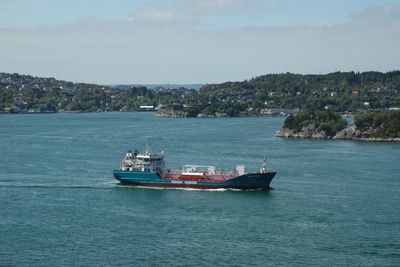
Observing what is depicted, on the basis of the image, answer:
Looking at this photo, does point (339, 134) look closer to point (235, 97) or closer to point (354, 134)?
point (354, 134)

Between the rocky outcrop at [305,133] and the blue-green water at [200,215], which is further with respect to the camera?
the rocky outcrop at [305,133]

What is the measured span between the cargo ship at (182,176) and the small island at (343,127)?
23735mm

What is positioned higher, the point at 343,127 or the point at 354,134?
the point at 343,127

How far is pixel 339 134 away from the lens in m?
54.0

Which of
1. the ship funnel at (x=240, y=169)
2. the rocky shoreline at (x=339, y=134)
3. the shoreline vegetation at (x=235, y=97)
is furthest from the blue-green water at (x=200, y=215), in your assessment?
the shoreline vegetation at (x=235, y=97)

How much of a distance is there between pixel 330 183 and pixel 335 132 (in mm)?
23813

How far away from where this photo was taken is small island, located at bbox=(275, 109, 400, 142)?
52.5 metres

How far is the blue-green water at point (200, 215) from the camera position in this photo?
65.8 ft

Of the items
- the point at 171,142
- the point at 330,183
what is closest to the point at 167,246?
the point at 330,183

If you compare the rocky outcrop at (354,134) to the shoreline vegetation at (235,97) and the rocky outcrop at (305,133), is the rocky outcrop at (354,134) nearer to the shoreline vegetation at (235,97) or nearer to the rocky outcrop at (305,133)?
the rocky outcrop at (305,133)

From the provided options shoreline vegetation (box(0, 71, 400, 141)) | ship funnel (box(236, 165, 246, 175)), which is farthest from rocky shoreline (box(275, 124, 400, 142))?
ship funnel (box(236, 165, 246, 175))

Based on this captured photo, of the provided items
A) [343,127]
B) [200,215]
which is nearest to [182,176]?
[200,215]

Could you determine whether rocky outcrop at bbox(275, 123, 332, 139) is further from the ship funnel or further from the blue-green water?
the ship funnel

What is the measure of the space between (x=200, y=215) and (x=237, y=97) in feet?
294
